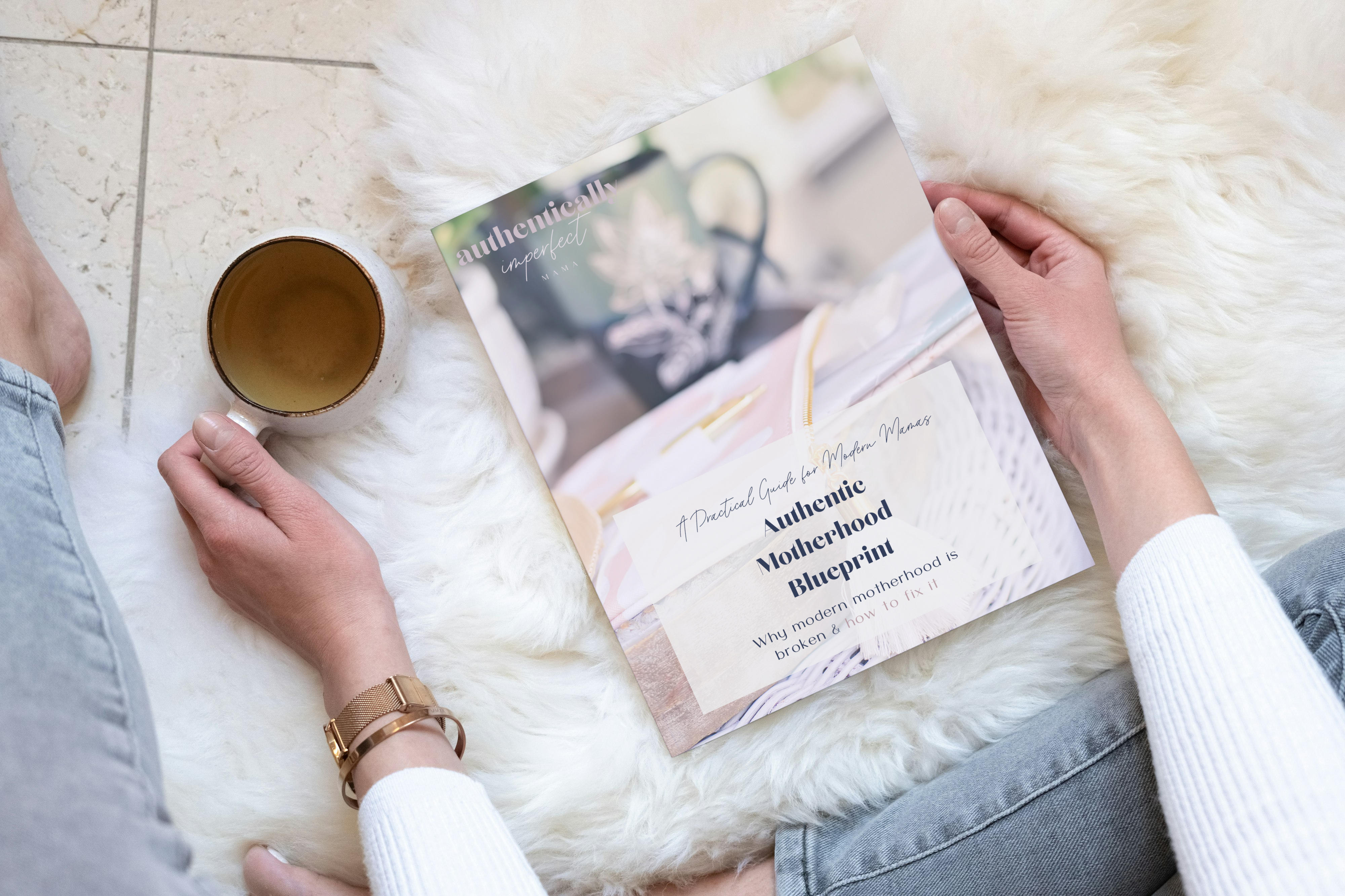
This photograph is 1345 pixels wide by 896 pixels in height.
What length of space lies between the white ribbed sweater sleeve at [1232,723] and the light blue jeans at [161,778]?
0.16ft

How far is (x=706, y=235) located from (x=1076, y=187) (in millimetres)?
284

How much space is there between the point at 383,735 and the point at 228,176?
0.45m

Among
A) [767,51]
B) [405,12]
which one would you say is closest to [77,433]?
[405,12]

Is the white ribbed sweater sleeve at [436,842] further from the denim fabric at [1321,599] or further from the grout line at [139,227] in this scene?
the denim fabric at [1321,599]

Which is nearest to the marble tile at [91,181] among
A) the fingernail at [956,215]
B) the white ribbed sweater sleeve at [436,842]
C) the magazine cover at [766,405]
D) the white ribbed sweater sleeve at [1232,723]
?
the magazine cover at [766,405]

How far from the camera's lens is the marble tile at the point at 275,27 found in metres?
0.67

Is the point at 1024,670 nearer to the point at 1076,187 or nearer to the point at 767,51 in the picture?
the point at 1076,187

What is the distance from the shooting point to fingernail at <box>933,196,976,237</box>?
0.61m

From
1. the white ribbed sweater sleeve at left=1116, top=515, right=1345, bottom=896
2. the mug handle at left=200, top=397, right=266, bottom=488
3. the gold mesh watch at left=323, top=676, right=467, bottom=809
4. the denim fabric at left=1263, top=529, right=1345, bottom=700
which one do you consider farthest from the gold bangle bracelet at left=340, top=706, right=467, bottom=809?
the denim fabric at left=1263, top=529, right=1345, bottom=700

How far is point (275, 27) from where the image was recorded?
0.67 metres

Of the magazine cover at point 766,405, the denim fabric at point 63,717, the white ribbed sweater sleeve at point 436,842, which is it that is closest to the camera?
the denim fabric at point 63,717

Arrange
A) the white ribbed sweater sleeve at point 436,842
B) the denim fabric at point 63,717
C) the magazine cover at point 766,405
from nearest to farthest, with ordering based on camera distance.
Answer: the denim fabric at point 63,717
the white ribbed sweater sleeve at point 436,842
the magazine cover at point 766,405

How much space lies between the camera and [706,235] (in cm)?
64

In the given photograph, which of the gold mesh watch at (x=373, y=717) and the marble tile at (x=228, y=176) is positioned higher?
the marble tile at (x=228, y=176)
